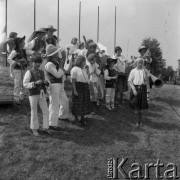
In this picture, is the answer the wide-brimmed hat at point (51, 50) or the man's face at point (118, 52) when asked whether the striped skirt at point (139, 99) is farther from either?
the wide-brimmed hat at point (51, 50)

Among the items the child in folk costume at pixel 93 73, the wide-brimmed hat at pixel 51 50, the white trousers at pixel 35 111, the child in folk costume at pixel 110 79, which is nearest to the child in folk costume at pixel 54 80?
the wide-brimmed hat at pixel 51 50

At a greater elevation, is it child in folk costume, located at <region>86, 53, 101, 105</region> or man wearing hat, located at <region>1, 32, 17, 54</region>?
man wearing hat, located at <region>1, 32, 17, 54</region>

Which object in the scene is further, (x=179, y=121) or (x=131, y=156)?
(x=179, y=121)

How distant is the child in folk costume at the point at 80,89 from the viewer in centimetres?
661

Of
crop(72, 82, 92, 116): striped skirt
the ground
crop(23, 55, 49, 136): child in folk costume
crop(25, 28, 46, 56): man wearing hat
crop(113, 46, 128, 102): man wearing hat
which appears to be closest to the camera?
the ground

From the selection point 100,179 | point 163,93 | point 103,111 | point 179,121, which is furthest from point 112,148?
point 163,93

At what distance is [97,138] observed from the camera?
636cm

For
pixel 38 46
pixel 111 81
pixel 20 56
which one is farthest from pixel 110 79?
pixel 20 56

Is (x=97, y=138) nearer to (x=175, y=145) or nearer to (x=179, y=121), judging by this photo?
(x=175, y=145)

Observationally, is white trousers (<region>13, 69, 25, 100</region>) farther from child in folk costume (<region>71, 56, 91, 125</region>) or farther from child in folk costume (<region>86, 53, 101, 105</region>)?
child in folk costume (<region>86, 53, 101, 105</region>)

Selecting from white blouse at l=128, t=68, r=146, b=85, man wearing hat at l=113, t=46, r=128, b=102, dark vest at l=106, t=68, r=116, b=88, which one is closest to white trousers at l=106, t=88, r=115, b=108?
dark vest at l=106, t=68, r=116, b=88

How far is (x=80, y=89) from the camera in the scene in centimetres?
672

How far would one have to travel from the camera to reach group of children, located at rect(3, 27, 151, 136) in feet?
19.2

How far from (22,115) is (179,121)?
14.9 ft
